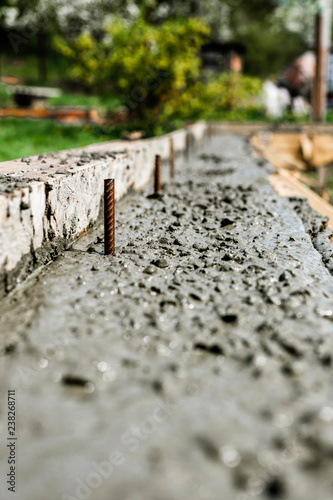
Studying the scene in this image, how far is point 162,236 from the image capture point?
325 centimetres

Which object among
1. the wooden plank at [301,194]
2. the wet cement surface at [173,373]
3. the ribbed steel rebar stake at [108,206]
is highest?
the ribbed steel rebar stake at [108,206]

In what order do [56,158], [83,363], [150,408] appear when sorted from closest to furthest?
[150,408] → [83,363] → [56,158]

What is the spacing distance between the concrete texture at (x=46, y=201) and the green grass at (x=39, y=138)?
1.73 meters

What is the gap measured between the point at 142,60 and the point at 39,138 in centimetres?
364

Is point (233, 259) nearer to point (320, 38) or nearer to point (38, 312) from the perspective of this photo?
point (38, 312)

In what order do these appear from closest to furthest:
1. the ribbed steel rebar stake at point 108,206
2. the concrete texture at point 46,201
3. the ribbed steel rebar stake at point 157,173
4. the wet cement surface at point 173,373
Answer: the wet cement surface at point 173,373 < the concrete texture at point 46,201 < the ribbed steel rebar stake at point 108,206 < the ribbed steel rebar stake at point 157,173

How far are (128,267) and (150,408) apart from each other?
1195 mm

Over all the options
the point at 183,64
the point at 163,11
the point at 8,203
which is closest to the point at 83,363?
the point at 8,203

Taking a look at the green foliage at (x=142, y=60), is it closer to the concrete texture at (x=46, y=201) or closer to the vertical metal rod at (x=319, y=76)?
the concrete texture at (x=46, y=201)

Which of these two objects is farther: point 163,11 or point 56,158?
point 163,11

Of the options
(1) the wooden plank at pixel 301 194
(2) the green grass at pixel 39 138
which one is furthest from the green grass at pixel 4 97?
(1) the wooden plank at pixel 301 194

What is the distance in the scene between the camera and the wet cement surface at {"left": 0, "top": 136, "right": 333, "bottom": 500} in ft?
4.14

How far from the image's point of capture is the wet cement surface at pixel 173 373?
1.26m

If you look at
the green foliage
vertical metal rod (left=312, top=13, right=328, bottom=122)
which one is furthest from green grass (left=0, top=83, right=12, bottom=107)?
vertical metal rod (left=312, top=13, right=328, bottom=122)
